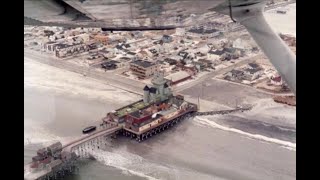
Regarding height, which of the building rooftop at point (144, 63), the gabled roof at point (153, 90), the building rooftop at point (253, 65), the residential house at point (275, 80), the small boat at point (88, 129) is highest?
the building rooftop at point (144, 63)

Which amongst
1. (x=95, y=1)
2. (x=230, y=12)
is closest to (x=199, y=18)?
(x=230, y=12)

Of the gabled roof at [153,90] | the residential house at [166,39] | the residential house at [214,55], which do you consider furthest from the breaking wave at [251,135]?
the residential house at [166,39]

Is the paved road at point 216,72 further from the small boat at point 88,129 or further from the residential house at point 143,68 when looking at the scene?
the small boat at point 88,129

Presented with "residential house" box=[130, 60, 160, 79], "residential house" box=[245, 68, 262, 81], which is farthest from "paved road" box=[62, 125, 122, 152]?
"residential house" box=[245, 68, 262, 81]

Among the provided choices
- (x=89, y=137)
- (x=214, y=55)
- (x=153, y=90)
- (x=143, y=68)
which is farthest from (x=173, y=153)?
(x=214, y=55)

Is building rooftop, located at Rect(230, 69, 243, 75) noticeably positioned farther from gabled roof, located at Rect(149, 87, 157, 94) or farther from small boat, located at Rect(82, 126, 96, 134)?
small boat, located at Rect(82, 126, 96, 134)

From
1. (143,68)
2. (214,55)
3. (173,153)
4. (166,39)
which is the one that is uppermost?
(166,39)

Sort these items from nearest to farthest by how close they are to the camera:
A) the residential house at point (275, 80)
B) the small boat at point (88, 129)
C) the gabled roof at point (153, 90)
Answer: the small boat at point (88, 129), the gabled roof at point (153, 90), the residential house at point (275, 80)

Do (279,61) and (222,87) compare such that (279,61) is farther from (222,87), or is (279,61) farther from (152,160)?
(222,87)

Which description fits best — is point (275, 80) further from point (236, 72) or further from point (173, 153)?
point (173, 153)
